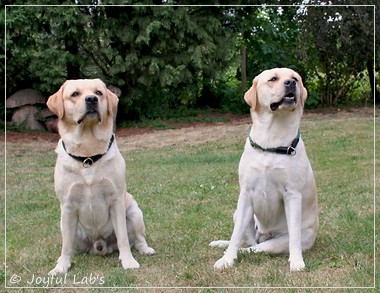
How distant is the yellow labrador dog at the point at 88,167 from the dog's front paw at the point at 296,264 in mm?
1126

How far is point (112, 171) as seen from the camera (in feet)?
13.3

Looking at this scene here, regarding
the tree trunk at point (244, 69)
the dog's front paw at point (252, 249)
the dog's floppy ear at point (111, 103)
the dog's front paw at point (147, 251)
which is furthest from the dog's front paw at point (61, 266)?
the tree trunk at point (244, 69)

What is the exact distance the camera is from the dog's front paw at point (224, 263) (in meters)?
3.93

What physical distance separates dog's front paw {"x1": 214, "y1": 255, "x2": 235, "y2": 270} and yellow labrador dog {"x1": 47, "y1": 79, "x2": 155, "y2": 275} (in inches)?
24.0

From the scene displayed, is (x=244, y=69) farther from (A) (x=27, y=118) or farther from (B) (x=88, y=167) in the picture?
(A) (x=27, y=118)

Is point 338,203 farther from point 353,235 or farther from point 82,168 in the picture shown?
point 82,168

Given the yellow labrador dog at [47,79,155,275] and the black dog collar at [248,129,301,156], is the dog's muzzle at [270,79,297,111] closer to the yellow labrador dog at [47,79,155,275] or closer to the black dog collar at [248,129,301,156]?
the black dog collar at [248,129,301,156]

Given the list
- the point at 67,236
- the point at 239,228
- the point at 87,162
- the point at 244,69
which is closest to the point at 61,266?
the point at 67,236

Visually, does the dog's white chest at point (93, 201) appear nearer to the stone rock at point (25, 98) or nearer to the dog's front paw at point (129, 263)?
the dog's front paw at point (129, 263)

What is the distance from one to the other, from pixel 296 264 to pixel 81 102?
1879mm

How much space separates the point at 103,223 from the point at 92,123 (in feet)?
2.52

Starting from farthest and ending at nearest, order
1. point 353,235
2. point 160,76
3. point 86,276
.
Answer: point 160,76
point 353,235
point 86,276

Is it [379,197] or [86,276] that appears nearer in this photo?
[86,276]

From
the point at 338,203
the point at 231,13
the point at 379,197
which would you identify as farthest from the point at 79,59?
the point at 379,197
